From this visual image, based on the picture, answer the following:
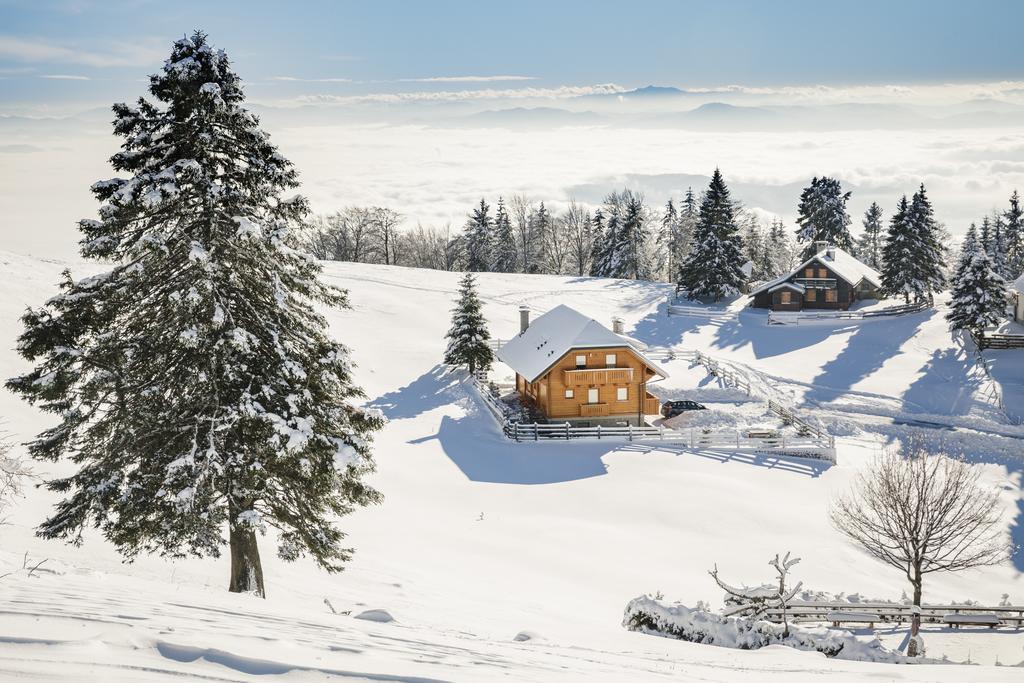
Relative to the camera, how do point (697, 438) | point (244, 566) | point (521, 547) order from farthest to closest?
point (697, 438) → point (521, 547) → point (244, 566)

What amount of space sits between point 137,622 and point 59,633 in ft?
2.71

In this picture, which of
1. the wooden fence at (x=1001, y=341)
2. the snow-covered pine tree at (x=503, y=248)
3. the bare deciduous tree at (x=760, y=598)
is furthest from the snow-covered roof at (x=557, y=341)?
the snow-covered pine tree at (x=503, y=248)

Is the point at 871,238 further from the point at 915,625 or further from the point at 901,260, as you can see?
the point at 915,625

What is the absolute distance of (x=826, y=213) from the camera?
84.7 meters

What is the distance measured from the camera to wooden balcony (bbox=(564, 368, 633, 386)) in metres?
37.5

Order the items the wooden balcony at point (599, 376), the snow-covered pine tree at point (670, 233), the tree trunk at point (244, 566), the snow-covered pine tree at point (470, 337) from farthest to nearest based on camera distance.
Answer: the snow-covered pine tree at point (670, 233), the snow-covered pine tree at point (470, 337), the wooden balcony at point (599, 376), the tree trunk at point (244, 566)

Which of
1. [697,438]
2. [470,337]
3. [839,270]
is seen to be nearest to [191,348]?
[697,438]

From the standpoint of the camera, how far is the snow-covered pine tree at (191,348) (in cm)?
1298

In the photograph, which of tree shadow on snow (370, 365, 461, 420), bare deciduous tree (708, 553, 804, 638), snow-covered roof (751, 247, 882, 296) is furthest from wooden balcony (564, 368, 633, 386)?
snow-covered roof (751, 247, 882, 296)

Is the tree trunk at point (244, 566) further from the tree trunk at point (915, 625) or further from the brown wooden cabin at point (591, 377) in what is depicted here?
the brown wooden cabin at point (591, 377)

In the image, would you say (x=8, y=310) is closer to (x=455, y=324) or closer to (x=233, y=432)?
(x=455, y=324)

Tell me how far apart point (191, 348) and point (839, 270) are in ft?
224

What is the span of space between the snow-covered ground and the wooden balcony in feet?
15.7

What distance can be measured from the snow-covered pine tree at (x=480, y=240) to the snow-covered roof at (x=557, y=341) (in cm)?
5338
